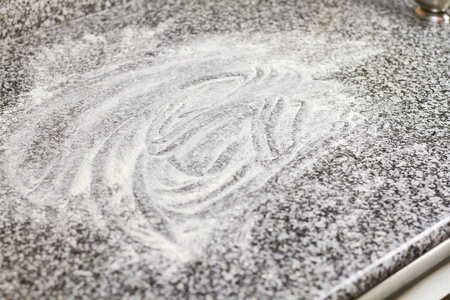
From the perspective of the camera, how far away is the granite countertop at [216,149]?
537 mm

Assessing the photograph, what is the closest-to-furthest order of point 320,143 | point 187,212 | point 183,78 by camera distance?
point 187,212 < point 320,143 < point 183,78

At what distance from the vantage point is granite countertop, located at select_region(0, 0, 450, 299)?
537 millimetres

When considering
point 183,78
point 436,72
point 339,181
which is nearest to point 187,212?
point 339,181

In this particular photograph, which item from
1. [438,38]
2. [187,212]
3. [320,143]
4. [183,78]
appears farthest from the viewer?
[438,38]

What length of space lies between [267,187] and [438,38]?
563mm

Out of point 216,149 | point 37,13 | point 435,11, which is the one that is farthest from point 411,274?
point 37,13

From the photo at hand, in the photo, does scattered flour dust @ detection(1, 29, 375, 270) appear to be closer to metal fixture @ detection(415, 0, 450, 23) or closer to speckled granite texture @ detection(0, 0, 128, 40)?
speckled granite texture @ detection(0, 0, 128, 40)

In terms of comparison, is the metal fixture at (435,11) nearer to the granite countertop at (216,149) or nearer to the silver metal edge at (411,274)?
the granite countertop at (216,149)

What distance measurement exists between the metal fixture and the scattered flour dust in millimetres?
204

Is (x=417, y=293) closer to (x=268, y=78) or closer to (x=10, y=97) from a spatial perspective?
Result: (x=268, y=78)

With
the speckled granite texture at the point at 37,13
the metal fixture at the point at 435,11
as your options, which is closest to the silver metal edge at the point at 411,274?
the metal fixture at the point at 435,11

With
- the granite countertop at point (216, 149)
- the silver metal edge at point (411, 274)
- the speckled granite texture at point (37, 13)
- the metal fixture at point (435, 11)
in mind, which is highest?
the speckled granite texture at point (37, 13)

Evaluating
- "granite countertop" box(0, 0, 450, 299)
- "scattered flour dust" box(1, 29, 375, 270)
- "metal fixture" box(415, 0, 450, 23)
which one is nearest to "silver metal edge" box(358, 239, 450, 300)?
"granite countertop" box(0, 0, 450, 299)

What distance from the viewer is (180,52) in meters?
0.91
